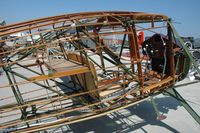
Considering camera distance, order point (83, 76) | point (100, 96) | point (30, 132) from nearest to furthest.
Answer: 1. point (30, 132)
2. point (100, 96)
3. point (83, 76)

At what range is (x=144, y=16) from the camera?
15.6 ft

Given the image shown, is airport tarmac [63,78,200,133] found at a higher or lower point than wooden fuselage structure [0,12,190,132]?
lower

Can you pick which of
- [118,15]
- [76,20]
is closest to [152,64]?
[118,15]

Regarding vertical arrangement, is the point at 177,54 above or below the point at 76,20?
below

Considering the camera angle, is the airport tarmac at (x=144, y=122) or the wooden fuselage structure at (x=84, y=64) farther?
the airport tarmac at (x=144, y=122)

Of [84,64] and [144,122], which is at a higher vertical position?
[84,64]

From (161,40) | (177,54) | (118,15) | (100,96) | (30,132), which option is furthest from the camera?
(161,40)

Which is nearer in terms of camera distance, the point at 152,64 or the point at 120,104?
the point at 120,104

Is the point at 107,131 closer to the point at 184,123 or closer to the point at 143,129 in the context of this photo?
the point at 143,129

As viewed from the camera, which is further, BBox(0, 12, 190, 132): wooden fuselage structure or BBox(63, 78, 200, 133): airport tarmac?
BBox(63, 78, 200, 133): airport tarmac

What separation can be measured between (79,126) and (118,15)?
2.85 m

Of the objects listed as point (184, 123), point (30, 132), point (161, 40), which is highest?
point (161, 40)

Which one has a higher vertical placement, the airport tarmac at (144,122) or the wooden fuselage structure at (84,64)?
the wooden fuselage structure at (84,64)

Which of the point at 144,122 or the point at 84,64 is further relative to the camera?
the point at 144,122
